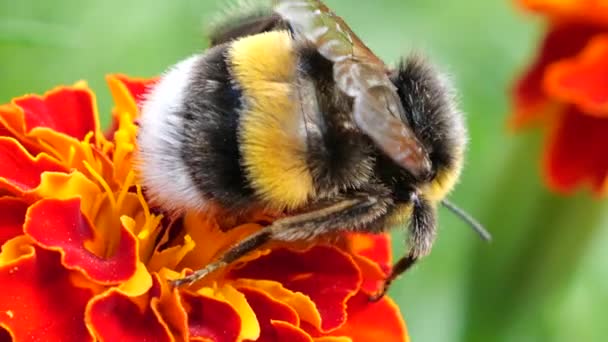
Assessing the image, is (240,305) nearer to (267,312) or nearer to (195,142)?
(267,312)

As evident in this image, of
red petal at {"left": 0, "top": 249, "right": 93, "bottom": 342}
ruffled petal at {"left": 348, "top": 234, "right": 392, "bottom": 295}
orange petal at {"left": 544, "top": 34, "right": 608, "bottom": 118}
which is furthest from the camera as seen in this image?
orange petal at {"left": 544, "top": 34, "right": 608, "bottom": 118}

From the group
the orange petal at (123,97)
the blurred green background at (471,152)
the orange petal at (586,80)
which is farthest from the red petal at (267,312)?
the orange petal at (586,80)

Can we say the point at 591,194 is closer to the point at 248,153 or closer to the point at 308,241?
the point at 308,241

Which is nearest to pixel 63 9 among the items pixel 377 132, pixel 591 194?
pixel 591 194

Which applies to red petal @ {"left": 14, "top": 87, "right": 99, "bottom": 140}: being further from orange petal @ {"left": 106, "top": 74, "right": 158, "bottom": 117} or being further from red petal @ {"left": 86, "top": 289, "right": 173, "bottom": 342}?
red petal @ {"left": 86, "top": 289, "right": 173, "bottom": 342}

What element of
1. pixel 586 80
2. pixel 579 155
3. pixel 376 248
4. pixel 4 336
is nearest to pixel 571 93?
pixel 586 80

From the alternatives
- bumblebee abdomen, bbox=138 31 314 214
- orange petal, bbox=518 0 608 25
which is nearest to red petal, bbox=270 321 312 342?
bumblebee abdomen, bbox=138 31 314 214

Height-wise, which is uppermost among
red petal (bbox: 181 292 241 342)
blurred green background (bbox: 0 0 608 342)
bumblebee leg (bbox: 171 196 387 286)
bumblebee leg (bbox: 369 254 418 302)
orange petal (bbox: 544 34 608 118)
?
bumblebee leg (bbox: 171 196 387 286)
